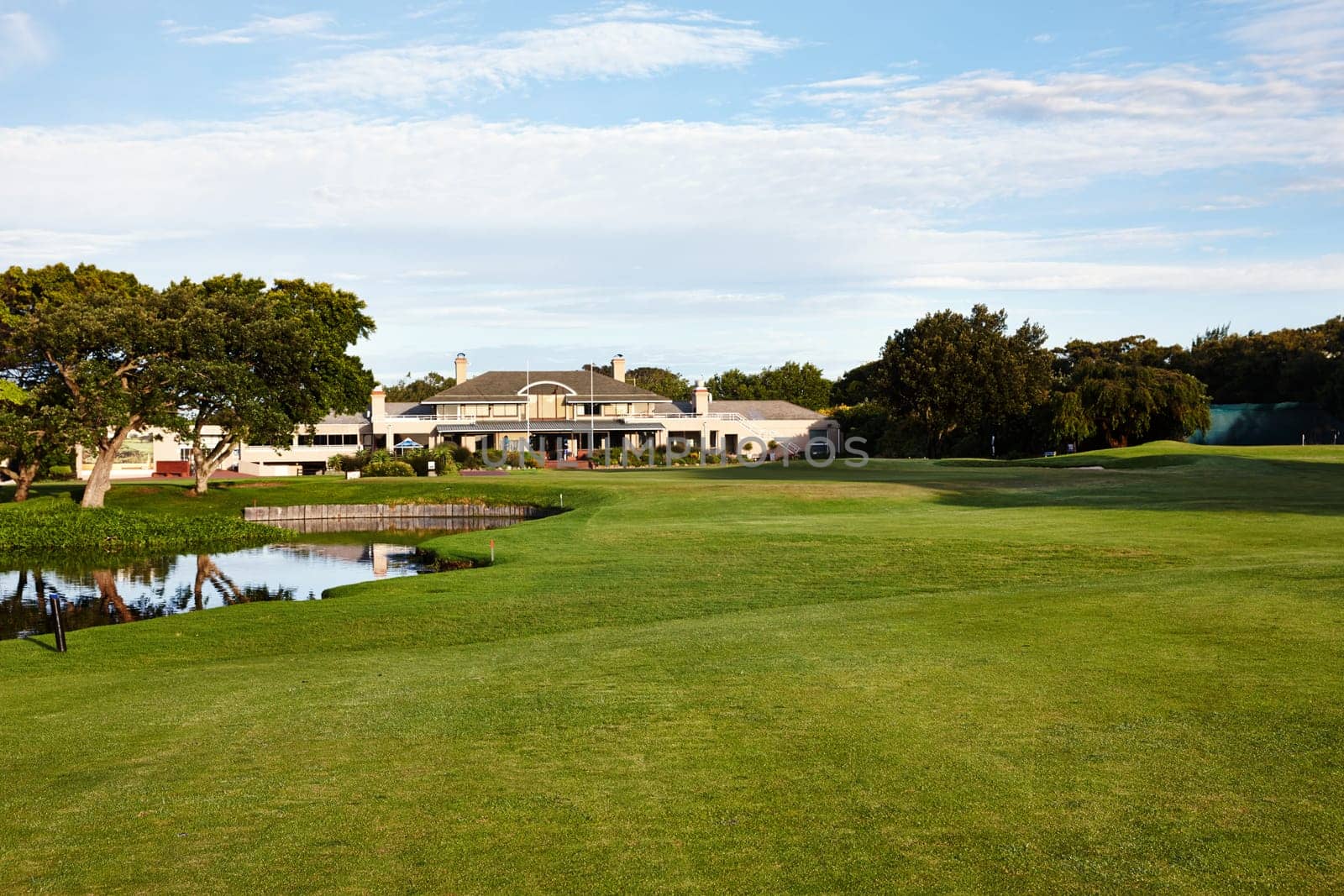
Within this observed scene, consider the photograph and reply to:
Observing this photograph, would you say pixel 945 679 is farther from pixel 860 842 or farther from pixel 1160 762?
pixel 860 842

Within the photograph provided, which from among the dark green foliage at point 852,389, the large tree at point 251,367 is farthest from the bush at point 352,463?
the dark green foliage at point 852,389

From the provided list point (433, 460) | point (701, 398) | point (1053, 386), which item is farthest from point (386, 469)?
point (1053, 386)

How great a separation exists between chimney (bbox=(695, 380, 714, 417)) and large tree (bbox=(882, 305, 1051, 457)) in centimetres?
1373

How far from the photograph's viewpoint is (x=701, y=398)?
82.4 m

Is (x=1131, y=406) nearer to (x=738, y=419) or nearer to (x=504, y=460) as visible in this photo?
(x=738, y=419)

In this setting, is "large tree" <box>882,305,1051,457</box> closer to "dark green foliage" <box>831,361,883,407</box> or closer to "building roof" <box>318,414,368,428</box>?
"dark green foliage" <box>831,361,883,407</box>

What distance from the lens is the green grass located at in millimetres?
5961

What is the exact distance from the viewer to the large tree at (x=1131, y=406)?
207ft

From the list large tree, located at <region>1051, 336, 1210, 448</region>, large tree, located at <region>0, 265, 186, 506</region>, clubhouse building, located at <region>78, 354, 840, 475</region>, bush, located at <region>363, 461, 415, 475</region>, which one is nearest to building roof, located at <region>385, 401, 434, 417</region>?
clubhouse building, located at <region>78, 354, 840, 475</region>

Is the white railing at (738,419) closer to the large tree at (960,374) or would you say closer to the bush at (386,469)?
the large tree at (960,374)

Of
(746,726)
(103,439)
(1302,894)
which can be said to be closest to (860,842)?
(1302,894)

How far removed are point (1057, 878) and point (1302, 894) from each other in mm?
1075

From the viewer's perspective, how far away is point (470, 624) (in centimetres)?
1688

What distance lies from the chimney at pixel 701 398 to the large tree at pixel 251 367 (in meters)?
32.8
